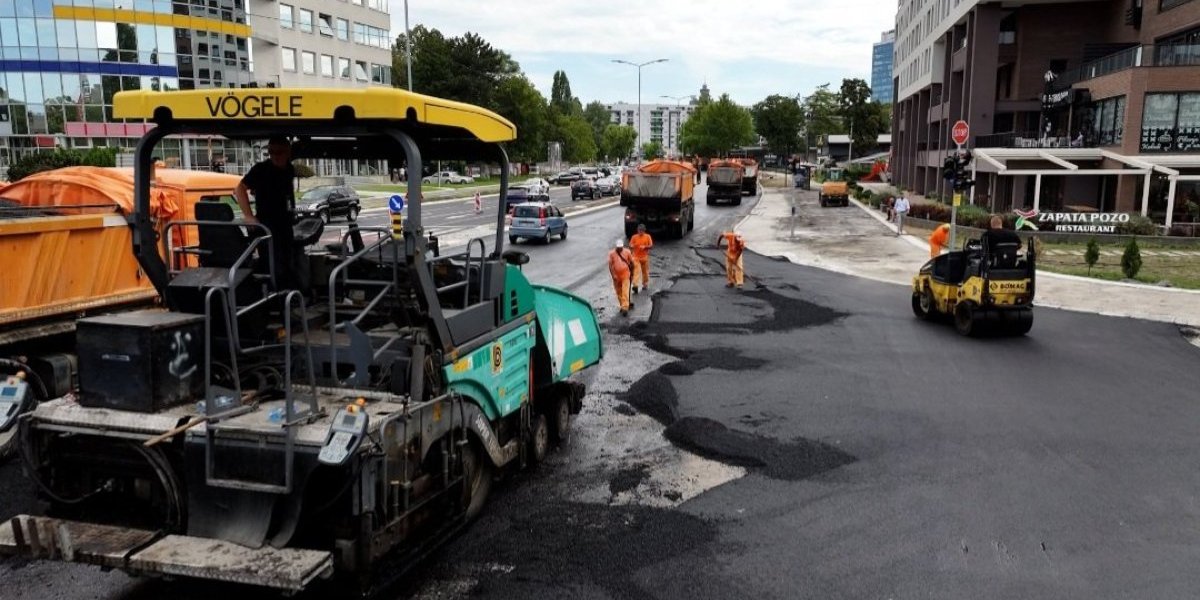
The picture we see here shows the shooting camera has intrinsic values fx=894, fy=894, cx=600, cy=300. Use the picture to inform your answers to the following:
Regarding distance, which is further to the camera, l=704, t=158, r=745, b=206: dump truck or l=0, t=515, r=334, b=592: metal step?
l=704, t=158, r=745, b=206: dump truck

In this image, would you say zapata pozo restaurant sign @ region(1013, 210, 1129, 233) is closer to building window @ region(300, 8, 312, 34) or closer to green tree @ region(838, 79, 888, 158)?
building window @ region(300, 8, 312, 34)

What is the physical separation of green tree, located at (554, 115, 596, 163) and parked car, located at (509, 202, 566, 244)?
81.4m

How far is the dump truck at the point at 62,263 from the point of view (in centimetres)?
888

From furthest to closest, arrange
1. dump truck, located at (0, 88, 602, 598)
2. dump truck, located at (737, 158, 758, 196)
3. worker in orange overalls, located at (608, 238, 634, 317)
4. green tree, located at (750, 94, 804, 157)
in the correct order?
green tree, located at (750, 94, 804, 157), dump truck, located at (737, 158, 758, 196), worker in orange overalls, located at (608, 238, 634, 317), dump truck, located at (0, 88, 602, 598)

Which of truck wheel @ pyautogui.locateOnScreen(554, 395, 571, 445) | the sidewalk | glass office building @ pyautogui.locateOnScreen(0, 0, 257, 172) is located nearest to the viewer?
truck wheel @ pyautogui.locateOnScreen(554, 395, 571, 445)

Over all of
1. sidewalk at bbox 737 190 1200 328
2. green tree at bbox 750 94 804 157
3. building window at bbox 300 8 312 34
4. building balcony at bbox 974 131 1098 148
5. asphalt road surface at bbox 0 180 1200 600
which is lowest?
sidewalk at bbox 737 190 1200 328

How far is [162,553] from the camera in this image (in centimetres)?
459

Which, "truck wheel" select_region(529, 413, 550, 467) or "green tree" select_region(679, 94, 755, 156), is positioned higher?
"green tree" select_region(679, 94, 755, 156)

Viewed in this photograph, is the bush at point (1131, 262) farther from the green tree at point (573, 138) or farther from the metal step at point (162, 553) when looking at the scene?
the green tree at point (573, 138)

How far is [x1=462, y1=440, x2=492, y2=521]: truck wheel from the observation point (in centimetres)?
614

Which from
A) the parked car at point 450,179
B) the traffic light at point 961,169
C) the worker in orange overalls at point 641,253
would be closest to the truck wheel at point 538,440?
the worker in orange overalls at point 641,253

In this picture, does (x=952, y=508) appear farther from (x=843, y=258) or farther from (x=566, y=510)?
(x=843, y=258)

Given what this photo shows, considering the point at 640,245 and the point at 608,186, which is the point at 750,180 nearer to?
the point at 608,186

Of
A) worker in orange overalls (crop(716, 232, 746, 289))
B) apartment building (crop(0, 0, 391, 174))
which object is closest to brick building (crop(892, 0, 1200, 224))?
worker in orange overalls (crop(716, 232, 746, 289))
